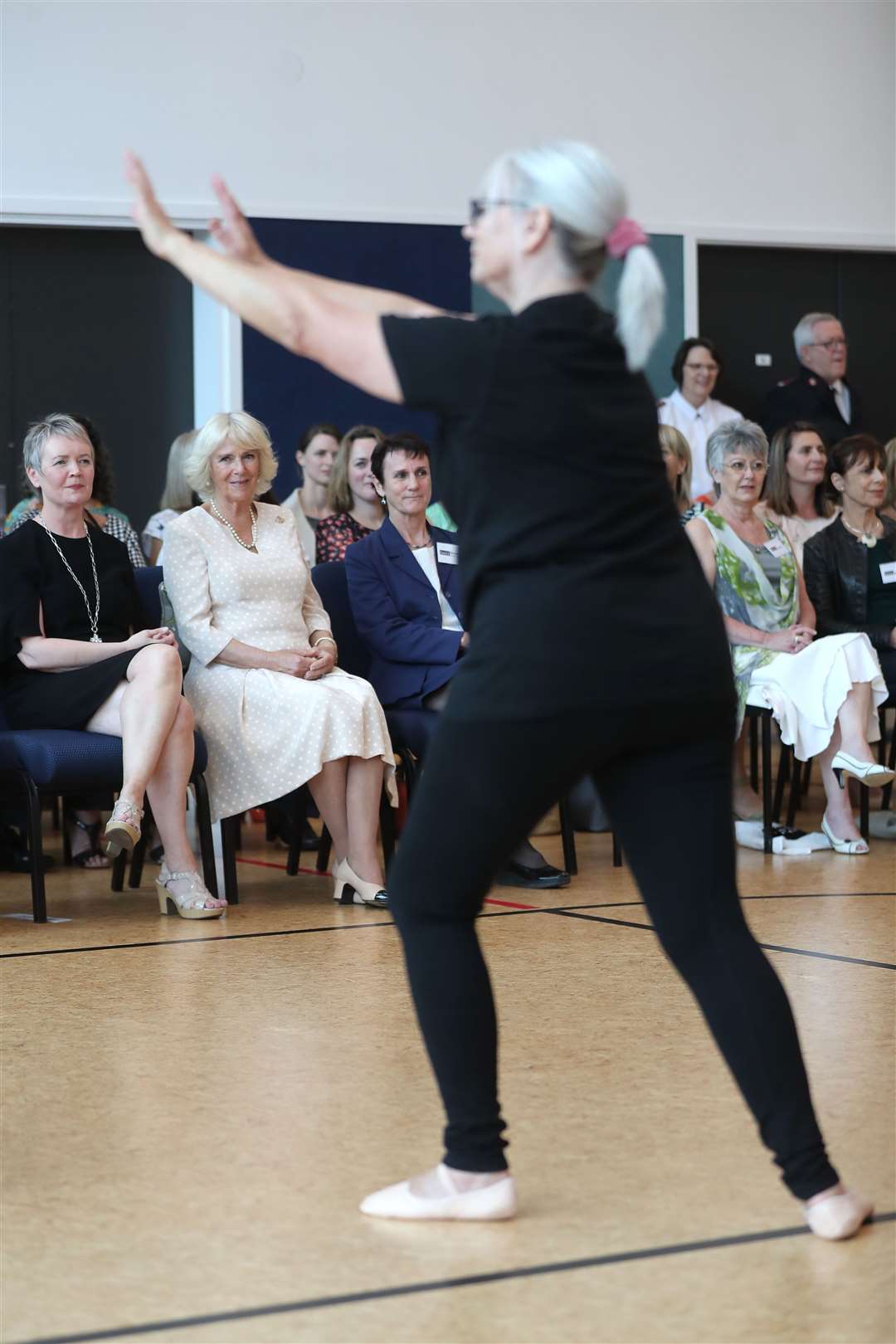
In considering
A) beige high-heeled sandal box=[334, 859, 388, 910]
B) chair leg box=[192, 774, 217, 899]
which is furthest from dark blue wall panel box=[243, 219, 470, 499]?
beige high-heeled sandal box=[334, 859, 388, 910]

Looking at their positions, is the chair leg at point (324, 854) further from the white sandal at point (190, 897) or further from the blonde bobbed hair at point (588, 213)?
the blonde bobbed hair at point (588, 213)

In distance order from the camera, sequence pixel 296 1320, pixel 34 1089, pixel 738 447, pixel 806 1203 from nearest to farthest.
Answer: pixel 296 1320 → pixel 806 1203 → pixel 34 1089 → pixel 738 447

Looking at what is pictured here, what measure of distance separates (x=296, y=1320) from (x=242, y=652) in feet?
9.75

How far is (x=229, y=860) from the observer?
4.39 meters

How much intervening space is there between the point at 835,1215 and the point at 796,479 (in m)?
4.98

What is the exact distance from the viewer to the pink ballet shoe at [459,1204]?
1.94 metres

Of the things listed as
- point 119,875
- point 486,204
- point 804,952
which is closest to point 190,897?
point 119,875

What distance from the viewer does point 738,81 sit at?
8656 mm

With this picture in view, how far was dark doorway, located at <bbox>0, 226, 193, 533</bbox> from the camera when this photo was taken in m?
7.84

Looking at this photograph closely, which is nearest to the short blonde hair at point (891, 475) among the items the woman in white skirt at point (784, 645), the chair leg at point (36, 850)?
the woman in white skirt at point (784, 645)

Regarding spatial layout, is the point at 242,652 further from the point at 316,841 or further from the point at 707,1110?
the point at 707,1110

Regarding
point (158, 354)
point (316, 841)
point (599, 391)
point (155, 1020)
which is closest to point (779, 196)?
point (158, 354)

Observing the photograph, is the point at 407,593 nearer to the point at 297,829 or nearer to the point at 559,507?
the point at 297,829

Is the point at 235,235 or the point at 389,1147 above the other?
the point at 235,235
